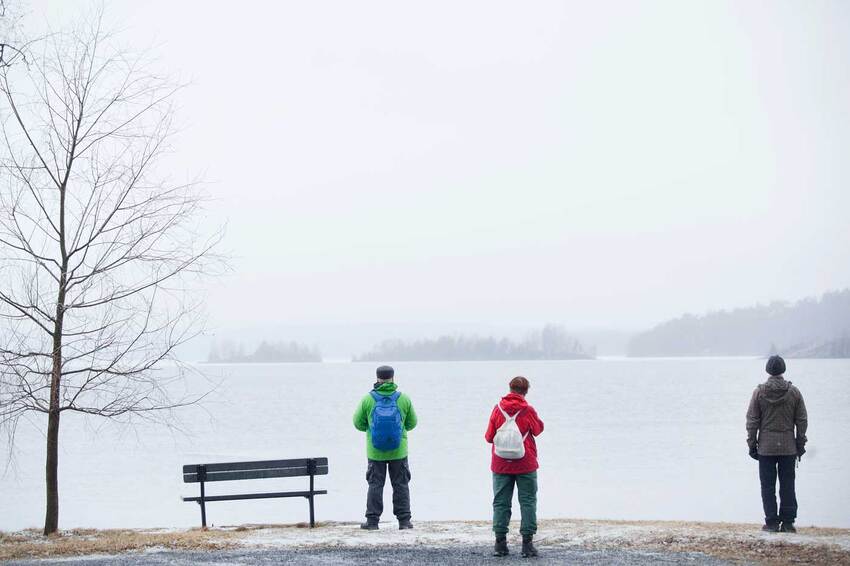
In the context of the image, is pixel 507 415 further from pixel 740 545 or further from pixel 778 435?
pixel 778 435

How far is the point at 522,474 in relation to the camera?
8.79 metres

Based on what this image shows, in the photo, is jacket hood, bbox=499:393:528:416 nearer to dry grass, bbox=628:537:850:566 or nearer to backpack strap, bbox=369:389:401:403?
backpack strap, bbox=369:389:401:403

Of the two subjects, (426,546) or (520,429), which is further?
(426,546)

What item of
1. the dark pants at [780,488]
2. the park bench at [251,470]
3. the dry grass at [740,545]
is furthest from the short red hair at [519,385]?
the park bench at [251,470]

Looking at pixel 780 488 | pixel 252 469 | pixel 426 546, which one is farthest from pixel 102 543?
pixel 780 488

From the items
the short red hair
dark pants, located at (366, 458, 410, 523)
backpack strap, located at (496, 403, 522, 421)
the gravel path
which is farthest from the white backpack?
dark pants, located at (366, 458, 410, 523)

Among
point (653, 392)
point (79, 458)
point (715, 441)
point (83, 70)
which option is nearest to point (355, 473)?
point (79, 458)

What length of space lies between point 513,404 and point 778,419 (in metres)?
3.14

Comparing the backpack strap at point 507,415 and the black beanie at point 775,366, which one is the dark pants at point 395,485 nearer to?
the backpack strap at point 507,415

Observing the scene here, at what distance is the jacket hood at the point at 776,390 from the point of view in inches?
388

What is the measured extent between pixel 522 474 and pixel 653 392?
280ft

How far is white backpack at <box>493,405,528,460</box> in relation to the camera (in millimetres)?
8675

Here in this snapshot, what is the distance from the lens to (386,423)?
10.3m

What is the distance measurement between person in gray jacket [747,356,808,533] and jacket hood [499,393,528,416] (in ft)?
8.84
